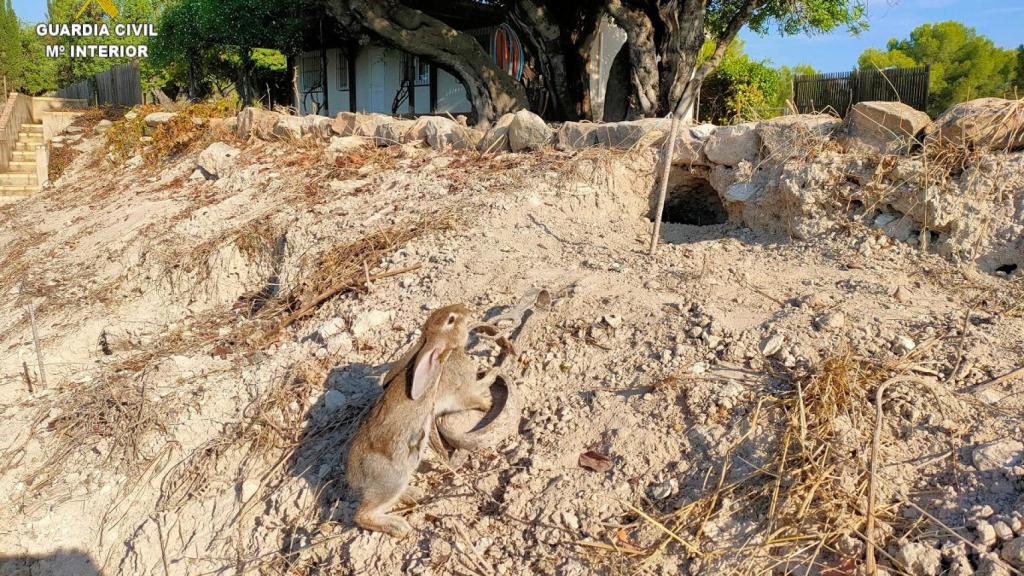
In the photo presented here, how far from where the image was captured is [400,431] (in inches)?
112

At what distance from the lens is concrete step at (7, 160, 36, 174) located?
13750mm

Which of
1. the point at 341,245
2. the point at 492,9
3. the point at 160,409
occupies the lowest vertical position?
the point at 160,409

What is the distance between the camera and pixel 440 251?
4746 mm

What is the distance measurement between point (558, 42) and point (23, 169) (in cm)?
1109

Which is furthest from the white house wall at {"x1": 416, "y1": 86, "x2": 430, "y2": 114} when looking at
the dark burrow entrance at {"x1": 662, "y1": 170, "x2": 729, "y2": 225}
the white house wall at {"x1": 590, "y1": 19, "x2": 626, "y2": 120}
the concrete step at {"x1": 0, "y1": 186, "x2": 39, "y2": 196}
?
the dark burrow entrance at {"x1": 662, "y1": 170, "x2": 729, "y2": 225}

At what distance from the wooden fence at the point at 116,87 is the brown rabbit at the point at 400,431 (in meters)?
16.6

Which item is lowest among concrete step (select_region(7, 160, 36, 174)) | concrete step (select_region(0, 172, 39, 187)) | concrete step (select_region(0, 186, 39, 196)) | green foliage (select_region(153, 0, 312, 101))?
concrete step (select_region(0, 186, 39, 196))

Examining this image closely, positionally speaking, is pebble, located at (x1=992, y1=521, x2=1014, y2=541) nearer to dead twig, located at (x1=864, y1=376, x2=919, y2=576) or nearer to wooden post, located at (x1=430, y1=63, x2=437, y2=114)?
dead twig, located at (x1=864, y1=376, x2=919, y2=576)

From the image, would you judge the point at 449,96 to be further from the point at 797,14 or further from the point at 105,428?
the point at 105,428

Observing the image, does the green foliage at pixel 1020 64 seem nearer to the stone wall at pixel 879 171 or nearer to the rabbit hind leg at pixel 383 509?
the stone wall at pixel 879 171

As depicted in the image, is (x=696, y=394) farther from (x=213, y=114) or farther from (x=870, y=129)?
(x=213, y=114)

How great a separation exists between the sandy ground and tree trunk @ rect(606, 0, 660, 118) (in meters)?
4.55

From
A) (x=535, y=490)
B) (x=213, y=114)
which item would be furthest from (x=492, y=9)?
(x=535, y=490)

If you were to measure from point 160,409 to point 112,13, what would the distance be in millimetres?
26030
